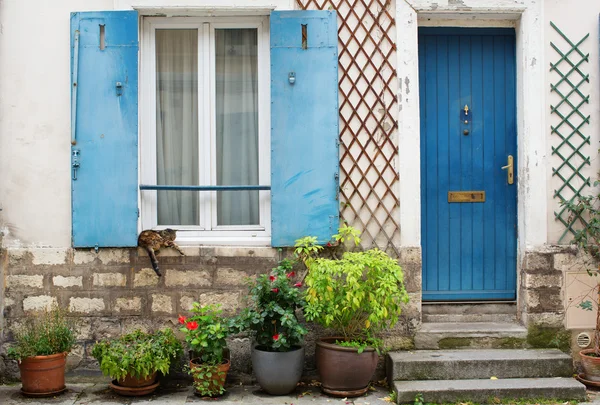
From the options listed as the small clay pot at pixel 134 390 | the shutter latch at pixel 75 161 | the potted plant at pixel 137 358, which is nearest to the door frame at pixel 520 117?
the potted plant at pixel 137 358

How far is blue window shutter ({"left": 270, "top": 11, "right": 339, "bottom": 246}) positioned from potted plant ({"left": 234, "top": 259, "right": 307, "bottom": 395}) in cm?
51

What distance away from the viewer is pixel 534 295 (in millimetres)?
5941

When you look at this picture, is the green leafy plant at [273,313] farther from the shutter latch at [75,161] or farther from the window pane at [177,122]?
the shutter latch at [75,161]

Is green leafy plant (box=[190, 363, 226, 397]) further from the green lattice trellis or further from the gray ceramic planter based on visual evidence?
the green lattice trellis

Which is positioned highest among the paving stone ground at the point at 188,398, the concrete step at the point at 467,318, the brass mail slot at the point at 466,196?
the brass mail slot at the point at 466,196

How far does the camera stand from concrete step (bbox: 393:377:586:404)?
5.27m

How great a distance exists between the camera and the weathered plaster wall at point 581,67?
5953mm

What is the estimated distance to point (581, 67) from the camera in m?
5.97

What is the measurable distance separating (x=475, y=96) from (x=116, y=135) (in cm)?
312

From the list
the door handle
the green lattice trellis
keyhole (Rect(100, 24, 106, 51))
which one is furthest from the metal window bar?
the green lattice trellis

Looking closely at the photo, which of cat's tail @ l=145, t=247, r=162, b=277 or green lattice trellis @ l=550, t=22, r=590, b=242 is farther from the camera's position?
green lattice trellis @ l=550, t=22, r=590, b=242

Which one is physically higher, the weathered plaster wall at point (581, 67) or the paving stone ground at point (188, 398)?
the weathered plaster wall at point (581, 67)

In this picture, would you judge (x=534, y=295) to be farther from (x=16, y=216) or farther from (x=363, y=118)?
(x=16, y=216)

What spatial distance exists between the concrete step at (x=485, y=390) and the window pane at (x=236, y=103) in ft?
7.17
